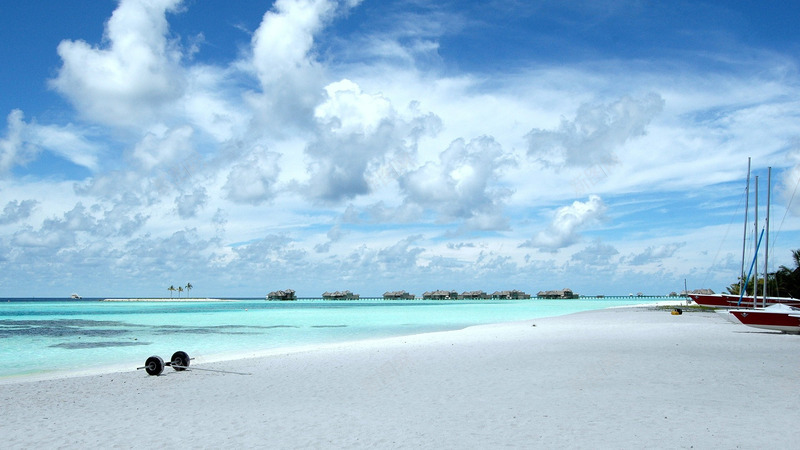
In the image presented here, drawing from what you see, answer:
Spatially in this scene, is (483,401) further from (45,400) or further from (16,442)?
(45,400)

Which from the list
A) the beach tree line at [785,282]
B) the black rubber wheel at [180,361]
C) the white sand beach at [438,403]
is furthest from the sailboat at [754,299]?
the black rubber wheel at [180,361]

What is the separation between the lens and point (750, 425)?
8.48 m

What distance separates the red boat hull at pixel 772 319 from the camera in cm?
2369

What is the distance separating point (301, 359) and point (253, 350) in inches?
285

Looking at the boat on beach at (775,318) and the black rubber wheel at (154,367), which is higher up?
the boat on beach at (775,318)

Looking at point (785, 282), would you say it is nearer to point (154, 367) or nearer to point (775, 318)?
point (775, 318)

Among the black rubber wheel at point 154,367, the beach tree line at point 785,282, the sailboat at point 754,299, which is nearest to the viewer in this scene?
the black rubber wheel at point 154,367

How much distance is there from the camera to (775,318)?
947 inches

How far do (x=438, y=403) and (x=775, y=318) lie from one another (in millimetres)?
20251

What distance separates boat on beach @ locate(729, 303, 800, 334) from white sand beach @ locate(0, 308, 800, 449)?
745 centimetres

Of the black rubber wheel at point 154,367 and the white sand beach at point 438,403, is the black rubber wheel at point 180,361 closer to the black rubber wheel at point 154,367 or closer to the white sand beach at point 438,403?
the white sand beach at point 438,403

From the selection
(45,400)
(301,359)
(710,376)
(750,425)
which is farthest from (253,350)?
(750,425)

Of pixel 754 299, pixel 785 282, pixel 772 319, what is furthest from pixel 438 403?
pixel 785 282

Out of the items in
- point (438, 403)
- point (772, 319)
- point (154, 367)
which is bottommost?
point (154, 367)
